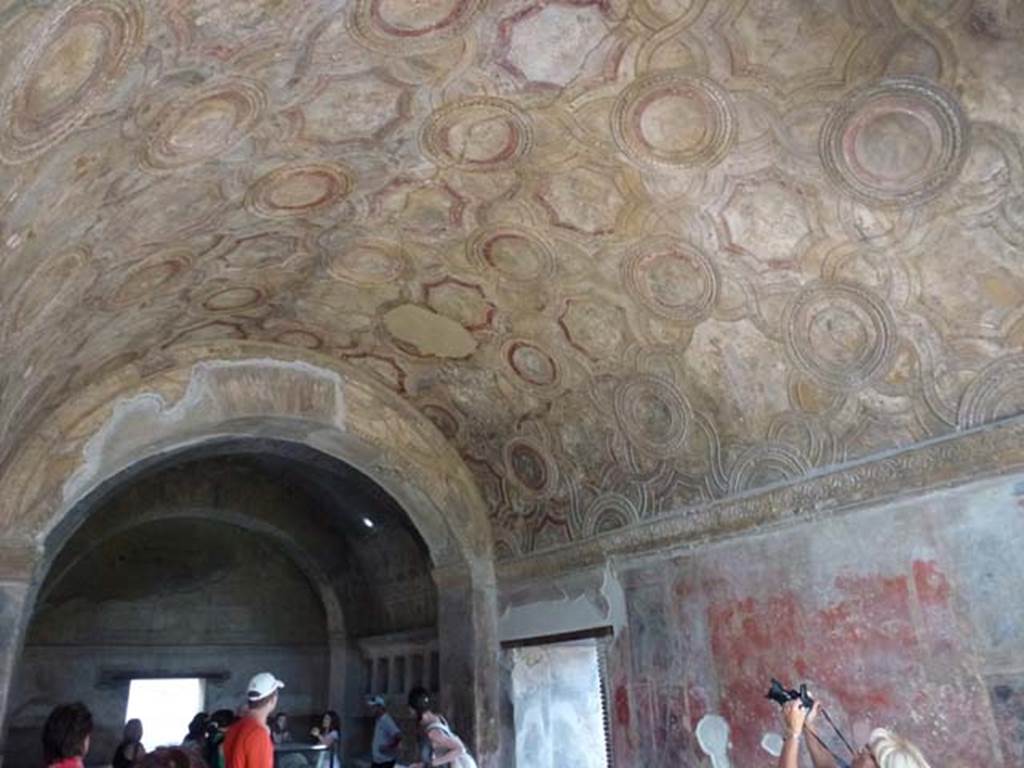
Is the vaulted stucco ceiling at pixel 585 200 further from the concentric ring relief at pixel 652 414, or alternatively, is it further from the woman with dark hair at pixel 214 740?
the woman with dark hair at pixel 214 740

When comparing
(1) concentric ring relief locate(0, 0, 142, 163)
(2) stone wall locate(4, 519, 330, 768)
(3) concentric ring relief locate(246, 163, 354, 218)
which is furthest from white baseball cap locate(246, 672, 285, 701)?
(2) stone wall locate(4, 519, 330, 768)

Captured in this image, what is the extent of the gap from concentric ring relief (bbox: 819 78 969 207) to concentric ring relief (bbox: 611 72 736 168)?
2.11 ft

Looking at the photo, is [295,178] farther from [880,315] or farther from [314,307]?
[880,315]

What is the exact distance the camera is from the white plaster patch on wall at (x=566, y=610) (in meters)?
8.11

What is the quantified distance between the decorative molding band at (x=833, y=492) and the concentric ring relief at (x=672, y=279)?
1592 mm

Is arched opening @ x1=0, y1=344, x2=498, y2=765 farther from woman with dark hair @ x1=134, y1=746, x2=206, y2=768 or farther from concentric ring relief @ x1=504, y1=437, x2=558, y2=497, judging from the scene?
woman with dark hair @ x1=134, y1=746, x2=206, y2=768

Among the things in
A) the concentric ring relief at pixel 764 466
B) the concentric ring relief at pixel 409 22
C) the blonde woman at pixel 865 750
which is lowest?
the blonde woman at pixel 865 750

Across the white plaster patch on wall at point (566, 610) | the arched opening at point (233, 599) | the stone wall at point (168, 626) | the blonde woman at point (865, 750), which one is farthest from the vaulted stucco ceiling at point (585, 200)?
the stone wall at point (168, 626)

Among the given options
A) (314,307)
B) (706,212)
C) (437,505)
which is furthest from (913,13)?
(437,505)

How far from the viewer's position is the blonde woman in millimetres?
2957

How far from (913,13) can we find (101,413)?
7269 millimetres

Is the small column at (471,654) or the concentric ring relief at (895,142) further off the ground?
the concentric ring relief at (895,142)

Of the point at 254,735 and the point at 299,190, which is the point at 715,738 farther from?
the point at 299,190

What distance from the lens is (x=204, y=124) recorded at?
4.89 metres
